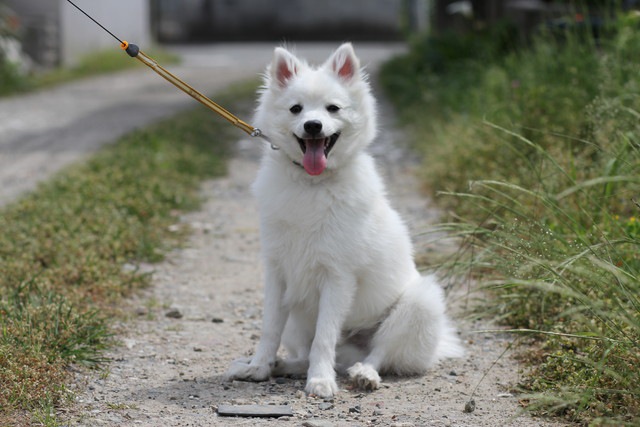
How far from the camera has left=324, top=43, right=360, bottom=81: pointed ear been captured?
13.4 feet

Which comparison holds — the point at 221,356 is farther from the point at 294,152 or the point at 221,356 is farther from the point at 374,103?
the point at 374,103

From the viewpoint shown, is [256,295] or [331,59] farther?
[256,295]

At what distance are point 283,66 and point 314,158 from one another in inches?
17.6

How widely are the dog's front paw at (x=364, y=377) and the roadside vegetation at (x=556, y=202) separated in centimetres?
61

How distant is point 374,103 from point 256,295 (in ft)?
5.05

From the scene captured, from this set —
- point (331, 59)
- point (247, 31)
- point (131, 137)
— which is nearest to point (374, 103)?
point (331, 59)

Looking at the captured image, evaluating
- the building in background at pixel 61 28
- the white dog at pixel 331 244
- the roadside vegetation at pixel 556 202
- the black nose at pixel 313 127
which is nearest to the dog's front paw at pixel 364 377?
the white dog at pixel 331 244

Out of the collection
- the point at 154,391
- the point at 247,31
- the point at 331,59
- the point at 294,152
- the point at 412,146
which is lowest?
the point at 247,31

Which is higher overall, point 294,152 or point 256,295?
point 294,152

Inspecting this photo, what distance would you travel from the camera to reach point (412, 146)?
9773 mm

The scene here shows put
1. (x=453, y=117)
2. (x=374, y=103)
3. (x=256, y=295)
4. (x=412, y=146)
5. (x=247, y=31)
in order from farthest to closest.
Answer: (x=247, y=31), (x=412, y=146), (x=453, y=117), (x=256, y=295), (x=374, y=103)

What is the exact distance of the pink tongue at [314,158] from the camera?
397cm

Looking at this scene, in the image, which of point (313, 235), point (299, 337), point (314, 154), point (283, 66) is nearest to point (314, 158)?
point (314, 154)

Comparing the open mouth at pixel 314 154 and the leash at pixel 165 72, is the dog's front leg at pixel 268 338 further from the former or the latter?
the leash at pixel 165 72
